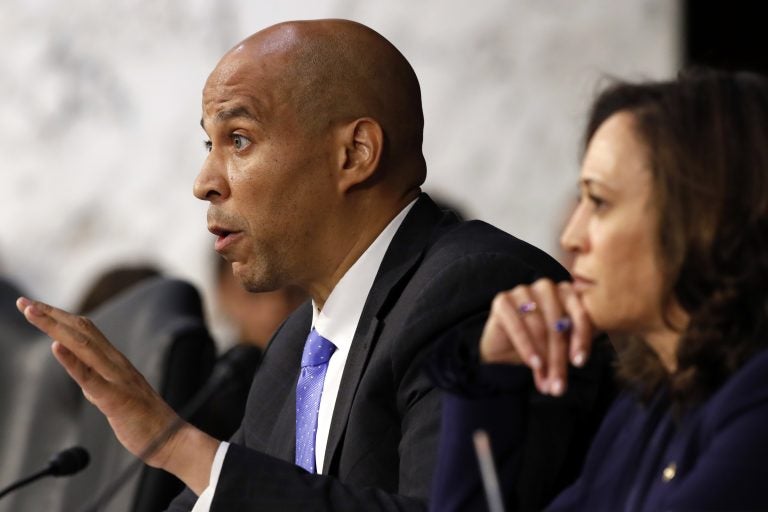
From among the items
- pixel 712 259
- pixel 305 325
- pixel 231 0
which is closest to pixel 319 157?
pixel 305 325

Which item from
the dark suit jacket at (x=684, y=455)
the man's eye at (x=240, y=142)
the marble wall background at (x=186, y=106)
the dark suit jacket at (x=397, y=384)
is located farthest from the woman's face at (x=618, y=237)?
the marble wall background at (x=186, y=106)

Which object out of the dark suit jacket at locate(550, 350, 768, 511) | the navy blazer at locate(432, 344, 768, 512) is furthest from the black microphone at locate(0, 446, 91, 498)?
the dark suit jacket at locate(550, 350, 768, 511)

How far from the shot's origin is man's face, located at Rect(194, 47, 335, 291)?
2375 mm

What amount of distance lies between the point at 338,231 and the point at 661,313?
0.86 meters

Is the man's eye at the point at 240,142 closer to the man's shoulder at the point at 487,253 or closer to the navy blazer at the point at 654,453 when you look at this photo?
the man's shoulder at the point at 487,253

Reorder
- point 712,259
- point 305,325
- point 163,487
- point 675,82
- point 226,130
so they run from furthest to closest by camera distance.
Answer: point 163,487
point 305,325
point 226,130
point 675,82
point 712,259

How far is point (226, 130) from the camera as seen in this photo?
2402 mm

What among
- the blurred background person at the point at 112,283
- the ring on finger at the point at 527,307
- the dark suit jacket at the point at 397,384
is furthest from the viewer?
the blurred background person at the point at 112,283

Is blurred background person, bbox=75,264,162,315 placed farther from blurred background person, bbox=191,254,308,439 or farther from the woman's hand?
the woman's hand

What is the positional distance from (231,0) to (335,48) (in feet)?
9.34

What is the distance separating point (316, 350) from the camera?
2.38 meters

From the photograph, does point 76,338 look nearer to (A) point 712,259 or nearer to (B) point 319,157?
(B) point 319,157

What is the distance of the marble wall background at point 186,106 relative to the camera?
496 centimetres

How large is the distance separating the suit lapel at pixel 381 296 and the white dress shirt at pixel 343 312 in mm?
32
